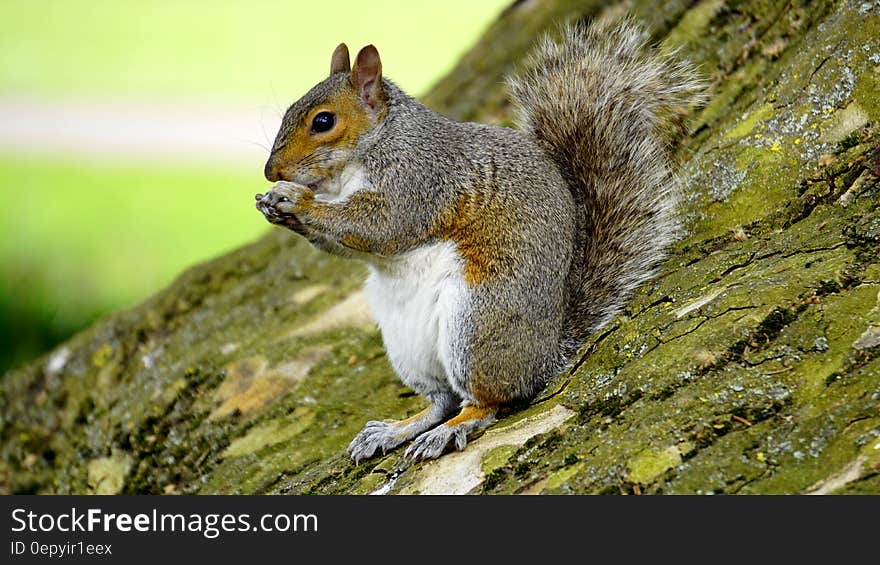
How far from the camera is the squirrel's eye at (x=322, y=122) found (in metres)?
2.50

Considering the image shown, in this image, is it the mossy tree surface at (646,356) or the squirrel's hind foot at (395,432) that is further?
the squirrel's hind foot at (395,432)

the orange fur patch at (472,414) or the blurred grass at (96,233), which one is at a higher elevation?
the blurred grass at (96,233)

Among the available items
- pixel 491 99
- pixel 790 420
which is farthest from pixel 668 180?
pixel 491 99

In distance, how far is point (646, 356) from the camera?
7.23ft

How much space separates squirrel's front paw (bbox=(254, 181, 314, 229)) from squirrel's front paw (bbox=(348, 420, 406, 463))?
1.88ft

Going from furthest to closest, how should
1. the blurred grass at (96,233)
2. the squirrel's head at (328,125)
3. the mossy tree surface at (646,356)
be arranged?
the blurred grass at (96,233), the squirrel's head at (328,125), the mossy tree surface at (646,356)

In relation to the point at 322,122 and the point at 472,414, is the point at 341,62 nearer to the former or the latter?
the point at 322,122

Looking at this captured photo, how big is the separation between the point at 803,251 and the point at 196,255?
4.58 meters

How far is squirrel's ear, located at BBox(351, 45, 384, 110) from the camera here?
2.55 metres

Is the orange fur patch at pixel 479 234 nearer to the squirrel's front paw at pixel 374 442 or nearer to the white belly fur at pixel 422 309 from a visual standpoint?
the white belly fur at pixel 422 309

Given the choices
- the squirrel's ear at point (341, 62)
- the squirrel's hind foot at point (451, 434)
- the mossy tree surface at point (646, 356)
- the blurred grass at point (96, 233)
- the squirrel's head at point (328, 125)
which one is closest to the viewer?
the mossy tree surface at point (646, 356)

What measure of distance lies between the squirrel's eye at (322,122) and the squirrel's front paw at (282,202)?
0.57ft

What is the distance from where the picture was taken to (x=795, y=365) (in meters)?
1.93

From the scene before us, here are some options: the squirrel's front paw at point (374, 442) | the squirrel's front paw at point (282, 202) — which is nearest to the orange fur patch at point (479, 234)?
→ the squirrel's front paw at point (282, 202)
